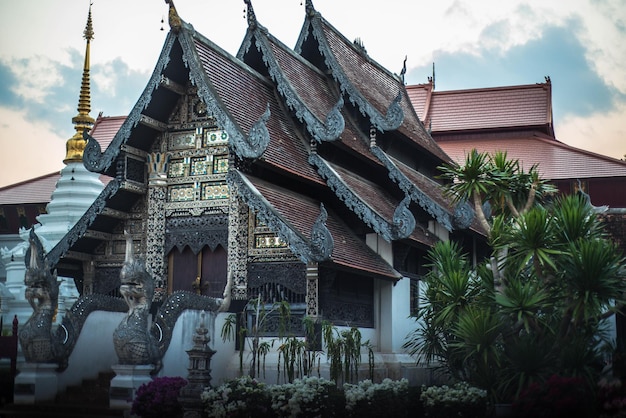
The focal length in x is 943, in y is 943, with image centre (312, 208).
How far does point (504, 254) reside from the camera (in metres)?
15.6

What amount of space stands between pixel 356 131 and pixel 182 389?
9049 millimetres

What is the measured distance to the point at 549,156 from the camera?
3139 centimetres

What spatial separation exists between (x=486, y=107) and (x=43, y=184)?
1751cm

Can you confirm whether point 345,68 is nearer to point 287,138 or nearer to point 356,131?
point 356,131

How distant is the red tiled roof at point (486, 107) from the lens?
3388 cm

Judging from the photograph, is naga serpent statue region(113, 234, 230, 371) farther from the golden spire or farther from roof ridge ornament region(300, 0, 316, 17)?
the golden spire

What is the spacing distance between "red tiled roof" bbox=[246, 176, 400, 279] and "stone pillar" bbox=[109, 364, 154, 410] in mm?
3489

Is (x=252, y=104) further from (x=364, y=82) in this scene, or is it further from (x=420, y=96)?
(x=420, y=96)

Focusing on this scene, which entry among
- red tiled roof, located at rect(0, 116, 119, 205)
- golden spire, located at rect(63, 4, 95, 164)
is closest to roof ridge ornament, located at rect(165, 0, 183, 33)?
golden spire, located at rect(63, 4, 95, 164)

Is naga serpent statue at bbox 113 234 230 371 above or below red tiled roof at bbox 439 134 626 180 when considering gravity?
below

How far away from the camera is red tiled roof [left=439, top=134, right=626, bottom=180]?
29.9m

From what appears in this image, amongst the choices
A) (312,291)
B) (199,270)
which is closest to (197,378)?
(312,291)

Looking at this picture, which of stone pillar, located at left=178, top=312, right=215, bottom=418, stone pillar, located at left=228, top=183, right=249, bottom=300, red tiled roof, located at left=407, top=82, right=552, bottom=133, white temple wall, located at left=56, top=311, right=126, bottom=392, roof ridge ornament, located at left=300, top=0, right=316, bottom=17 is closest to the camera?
stone pillar, located at left=178, top=312, right=215, bottom=418

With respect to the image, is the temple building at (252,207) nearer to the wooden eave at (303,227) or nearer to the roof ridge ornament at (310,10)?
the wooden eave at (303,227)
